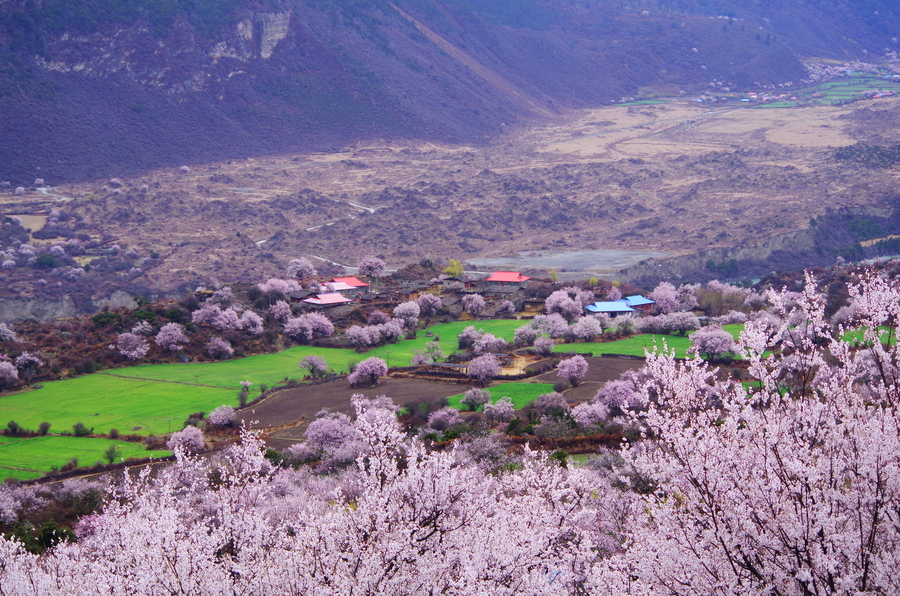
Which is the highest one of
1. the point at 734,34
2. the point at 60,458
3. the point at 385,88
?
the point at 734,34

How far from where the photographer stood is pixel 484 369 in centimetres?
3550

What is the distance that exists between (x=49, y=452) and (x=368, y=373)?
12.8 meters

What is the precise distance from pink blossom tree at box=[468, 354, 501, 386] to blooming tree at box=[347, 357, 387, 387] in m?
3.95

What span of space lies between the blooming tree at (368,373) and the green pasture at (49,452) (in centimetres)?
988

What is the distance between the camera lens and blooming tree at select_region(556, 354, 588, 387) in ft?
112

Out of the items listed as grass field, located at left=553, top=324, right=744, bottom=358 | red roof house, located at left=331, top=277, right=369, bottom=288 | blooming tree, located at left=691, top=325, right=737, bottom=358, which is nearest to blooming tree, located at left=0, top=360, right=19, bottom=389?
red roof house, located at left=331, top=277, right=369, bottom=288

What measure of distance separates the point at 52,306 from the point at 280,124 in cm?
6733

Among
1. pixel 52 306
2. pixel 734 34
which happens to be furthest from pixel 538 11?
pixel 52 306

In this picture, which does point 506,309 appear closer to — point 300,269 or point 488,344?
point 488,344

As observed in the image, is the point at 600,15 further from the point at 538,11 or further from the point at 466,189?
the point at 466,189

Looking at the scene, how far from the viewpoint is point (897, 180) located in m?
79.8

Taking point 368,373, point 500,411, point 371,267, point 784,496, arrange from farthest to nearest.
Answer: point 371,267 < point 368,373 < point 500,411 < point 784,496

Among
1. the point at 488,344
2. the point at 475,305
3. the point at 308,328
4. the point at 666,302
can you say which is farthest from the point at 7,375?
the point at 666,302

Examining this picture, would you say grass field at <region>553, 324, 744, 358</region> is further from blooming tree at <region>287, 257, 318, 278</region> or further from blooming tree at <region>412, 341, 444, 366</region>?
blooming tree at <region>287, 257, 318, 278</region>
